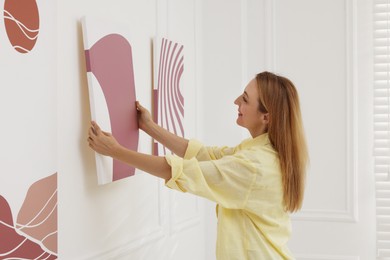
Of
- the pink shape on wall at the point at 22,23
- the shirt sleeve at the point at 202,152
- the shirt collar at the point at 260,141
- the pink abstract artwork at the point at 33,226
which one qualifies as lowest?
the pink abstract artwork at the point at 33,226

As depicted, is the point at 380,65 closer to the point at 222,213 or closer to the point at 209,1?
the point at 209,1

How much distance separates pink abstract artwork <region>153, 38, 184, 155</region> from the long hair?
531 millimetres

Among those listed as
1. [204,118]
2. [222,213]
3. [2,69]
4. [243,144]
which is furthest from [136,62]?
[204,118]

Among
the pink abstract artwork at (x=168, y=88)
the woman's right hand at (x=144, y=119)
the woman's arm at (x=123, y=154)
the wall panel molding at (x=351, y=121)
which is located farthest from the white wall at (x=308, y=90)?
the woman's arm at (x=123, y=154)

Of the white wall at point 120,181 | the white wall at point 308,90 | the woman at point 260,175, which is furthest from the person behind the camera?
the white wall at point 308,90

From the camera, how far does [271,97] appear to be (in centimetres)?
189

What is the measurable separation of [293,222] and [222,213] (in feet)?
4.22

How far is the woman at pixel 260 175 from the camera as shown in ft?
5.66

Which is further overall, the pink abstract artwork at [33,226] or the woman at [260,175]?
the woman at [260,175]

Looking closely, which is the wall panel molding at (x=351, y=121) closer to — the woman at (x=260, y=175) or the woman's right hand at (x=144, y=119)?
the woman at (x=260, y=175)

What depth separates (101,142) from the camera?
1631mm

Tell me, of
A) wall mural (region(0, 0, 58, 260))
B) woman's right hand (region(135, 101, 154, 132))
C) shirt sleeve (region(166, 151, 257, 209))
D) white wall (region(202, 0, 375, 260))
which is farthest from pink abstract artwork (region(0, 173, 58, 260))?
white wall (region(202, 0, 375, 260))

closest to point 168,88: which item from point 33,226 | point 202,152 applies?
point 202,152

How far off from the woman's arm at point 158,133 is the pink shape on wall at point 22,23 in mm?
657
